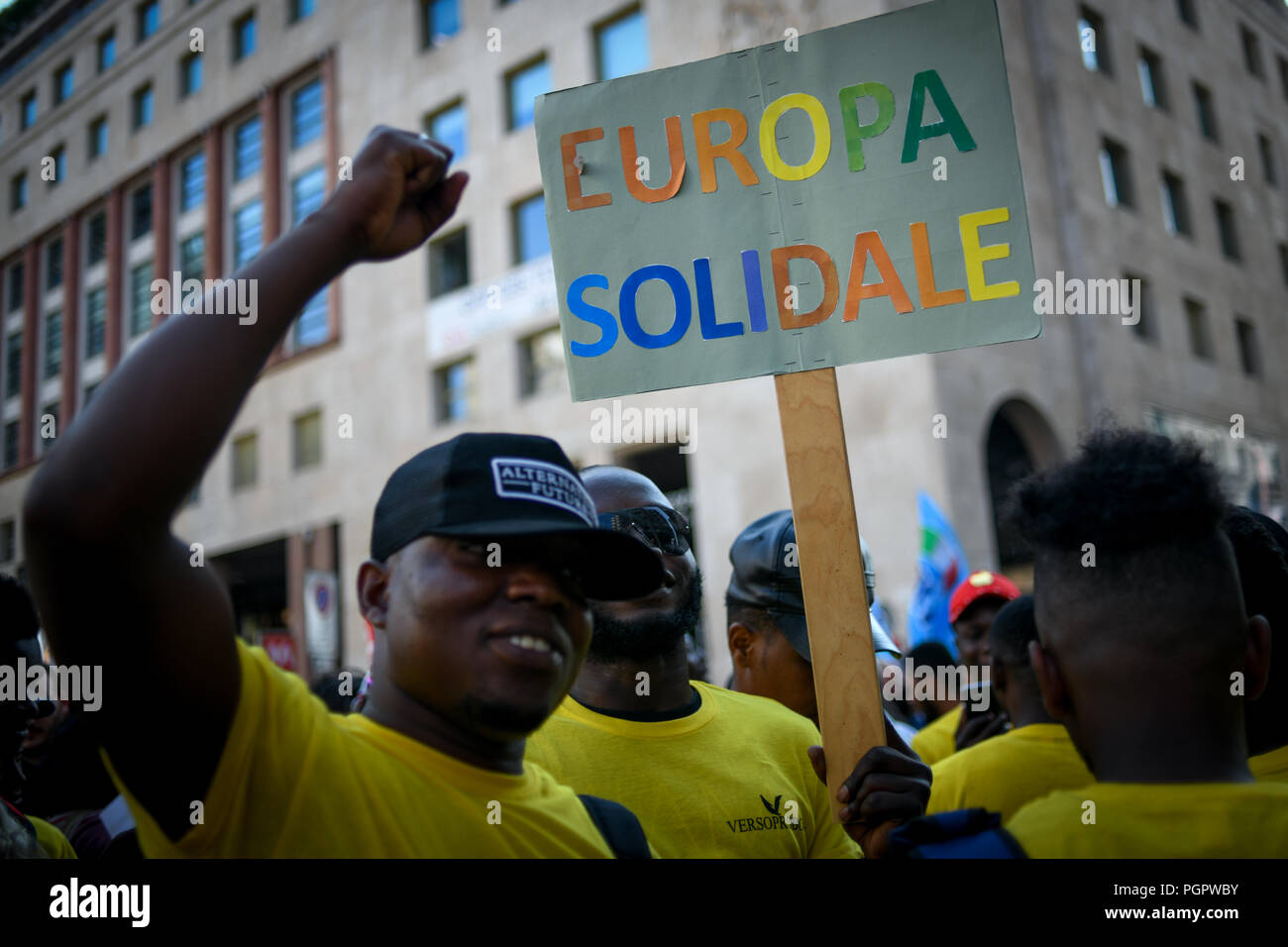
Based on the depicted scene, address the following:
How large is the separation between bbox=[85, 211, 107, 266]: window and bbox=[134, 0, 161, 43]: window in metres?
4.93

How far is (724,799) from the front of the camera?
2.50 meters

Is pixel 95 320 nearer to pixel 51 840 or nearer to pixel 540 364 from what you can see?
pixel 540 364

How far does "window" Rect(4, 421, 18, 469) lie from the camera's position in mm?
30547

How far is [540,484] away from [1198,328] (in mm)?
23133

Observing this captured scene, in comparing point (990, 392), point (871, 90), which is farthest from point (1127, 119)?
point (871, 90)

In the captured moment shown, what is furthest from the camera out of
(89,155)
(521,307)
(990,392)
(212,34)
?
Answer: (89,155)

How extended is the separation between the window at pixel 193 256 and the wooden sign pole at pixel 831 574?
26908 millimetres

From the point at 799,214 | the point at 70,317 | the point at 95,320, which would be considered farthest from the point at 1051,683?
the point at 70,317

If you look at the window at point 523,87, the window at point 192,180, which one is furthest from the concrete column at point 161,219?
the window at point 523,87

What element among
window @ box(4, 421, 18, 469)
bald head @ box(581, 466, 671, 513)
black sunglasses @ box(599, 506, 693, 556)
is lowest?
black sunglasses @ box(599, 506, 693, 556)

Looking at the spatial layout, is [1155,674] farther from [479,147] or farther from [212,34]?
[212,34]

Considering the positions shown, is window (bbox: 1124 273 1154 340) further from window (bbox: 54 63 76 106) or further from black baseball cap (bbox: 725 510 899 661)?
window (bbox: 54 63 76 106)

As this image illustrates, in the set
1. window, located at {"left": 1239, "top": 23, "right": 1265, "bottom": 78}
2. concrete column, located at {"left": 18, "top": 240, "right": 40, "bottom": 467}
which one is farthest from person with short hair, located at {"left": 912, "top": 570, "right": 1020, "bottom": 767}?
concrete column, located at {"left": 18, "top": 240, "right": 40, "bottom": 467}
